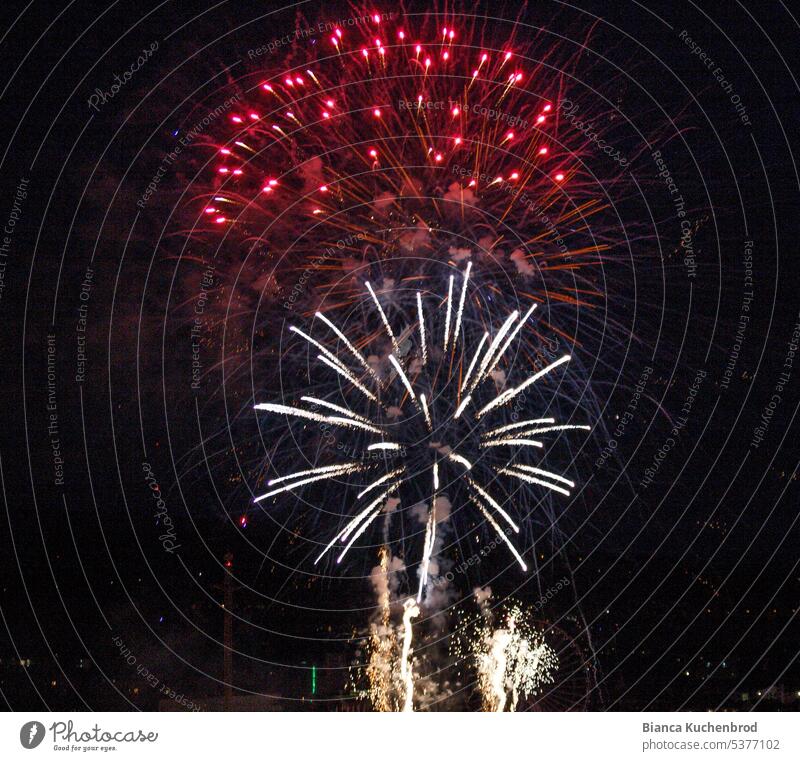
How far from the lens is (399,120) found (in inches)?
432

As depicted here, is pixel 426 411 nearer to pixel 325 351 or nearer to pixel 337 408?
pixel 337 408

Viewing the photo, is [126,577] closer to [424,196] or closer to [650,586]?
[424,196]

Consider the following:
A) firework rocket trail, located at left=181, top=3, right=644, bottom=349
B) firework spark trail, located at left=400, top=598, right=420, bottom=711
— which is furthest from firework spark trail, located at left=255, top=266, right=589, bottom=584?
firework spark trail, located at left=400, top=598, right=420, bottom=711

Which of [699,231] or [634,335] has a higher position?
[699,231]

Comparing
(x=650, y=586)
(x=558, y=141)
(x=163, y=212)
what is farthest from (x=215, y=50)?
(x=650, y=586)

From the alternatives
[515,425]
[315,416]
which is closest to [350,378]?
[315,416]

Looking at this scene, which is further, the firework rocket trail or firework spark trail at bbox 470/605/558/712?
firework spark trail at bbox 470/605/558/712

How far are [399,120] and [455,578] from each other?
17.7ft

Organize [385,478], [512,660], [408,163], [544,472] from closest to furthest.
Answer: [544,472] < [408,163] < [385,478] < [512,660]

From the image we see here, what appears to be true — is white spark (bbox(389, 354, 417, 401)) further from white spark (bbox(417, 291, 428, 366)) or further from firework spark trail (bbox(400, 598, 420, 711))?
firework spark trail (bbox(400, 598, 420, 711))

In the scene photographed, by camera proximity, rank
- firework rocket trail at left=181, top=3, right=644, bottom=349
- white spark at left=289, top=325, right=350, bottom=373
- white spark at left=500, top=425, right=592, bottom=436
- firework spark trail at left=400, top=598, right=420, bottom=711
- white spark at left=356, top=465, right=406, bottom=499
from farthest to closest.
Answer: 1. firework spark trail at left=400, top=598, right=420, bottom=711
2. white spark at left=356, top=465, right=406, bottom=499
3. white spark at left=289, top=325, right=350, bottom=373
4. white spark at left=500, top=425, right=592, bottom=436
5. firework rocket trail at left=181, top=3, right=644, bottom=349

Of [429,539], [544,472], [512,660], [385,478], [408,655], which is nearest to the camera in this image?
[544,472]
